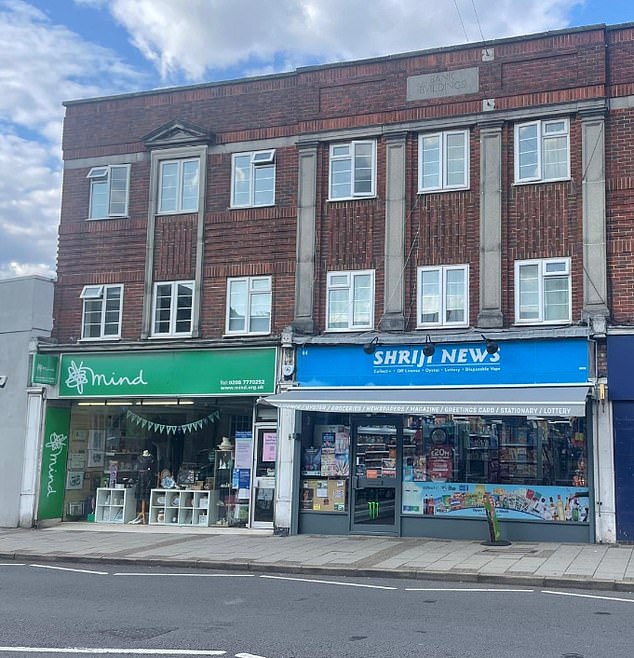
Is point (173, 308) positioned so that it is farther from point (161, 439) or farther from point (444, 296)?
point (444, 296)

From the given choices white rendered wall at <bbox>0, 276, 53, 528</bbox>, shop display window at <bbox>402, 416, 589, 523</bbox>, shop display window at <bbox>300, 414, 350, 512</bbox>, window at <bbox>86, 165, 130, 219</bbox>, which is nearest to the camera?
shop display window at <bbox>402, 416, 589, 523</bbox>

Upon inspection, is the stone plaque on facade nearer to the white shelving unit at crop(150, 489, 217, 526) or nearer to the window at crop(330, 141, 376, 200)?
the window at crop(330, 141, 376, 200)

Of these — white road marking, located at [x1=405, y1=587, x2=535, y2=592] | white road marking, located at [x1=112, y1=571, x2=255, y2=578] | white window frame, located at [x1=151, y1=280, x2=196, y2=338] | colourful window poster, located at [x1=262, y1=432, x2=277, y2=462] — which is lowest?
white road marking, located at [x1=112, y1=571, x2=255, y2=578]

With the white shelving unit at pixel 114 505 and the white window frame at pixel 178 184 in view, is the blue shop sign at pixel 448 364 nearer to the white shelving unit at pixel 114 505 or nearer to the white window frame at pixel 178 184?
the white window frame at pixel 178 184

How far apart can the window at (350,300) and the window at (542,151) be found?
12.6 ft

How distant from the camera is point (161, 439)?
806 inches

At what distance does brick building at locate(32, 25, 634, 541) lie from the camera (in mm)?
16453

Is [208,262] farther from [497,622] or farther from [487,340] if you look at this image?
[497,622]

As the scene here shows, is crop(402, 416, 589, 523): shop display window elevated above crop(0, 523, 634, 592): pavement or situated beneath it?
elevated above

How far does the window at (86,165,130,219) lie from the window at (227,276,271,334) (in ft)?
12.3

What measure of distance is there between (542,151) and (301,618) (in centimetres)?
1160

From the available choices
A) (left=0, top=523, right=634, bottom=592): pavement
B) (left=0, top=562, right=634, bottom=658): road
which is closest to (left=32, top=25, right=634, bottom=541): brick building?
(left=0, top=523, right=634, bottom=592): pavement

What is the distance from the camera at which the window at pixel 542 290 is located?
54.9 ft

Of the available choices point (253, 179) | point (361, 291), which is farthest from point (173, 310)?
point (361, 291)
